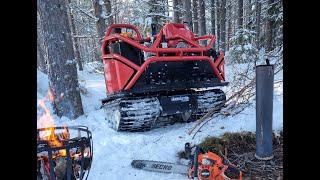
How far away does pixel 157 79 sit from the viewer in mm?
7133

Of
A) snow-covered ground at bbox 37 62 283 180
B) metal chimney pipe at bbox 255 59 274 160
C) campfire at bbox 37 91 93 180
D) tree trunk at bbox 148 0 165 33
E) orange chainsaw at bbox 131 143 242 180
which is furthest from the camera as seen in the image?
tree trunk at bbox 148 0 165 33

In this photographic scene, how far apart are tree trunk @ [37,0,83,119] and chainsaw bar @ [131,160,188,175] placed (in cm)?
401

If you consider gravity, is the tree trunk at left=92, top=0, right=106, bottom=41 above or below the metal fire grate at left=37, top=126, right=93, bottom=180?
above

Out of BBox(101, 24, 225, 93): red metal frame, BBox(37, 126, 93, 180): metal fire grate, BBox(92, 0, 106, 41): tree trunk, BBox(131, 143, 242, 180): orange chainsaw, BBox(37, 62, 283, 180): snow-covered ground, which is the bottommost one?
BBox(37, 62, 283, 180): snow-covered ground

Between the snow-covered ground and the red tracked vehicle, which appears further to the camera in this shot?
the red tracked vehicle

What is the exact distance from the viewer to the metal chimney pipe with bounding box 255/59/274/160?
4293 mm

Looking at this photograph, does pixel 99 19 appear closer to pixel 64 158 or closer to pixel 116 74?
pixel 116 74

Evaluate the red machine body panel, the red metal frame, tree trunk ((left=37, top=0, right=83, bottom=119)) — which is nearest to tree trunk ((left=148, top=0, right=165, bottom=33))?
tree trunk ((left=37, top=0, right=83, bottom=119))

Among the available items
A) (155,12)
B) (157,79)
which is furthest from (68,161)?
(155,12)

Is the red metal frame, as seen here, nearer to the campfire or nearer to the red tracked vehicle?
the red tracked vehicle

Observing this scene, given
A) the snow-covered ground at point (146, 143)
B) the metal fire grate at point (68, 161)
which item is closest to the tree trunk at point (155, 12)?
the snow-covered ground at point (146, 143)
